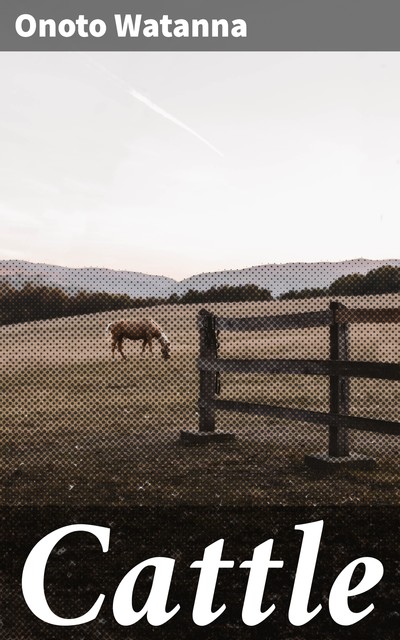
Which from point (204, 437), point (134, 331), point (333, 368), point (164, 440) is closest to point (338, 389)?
point (333, 368)

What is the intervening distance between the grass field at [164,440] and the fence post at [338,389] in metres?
→ 0.45

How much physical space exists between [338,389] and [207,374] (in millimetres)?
3011

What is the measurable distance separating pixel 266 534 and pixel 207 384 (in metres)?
5.79

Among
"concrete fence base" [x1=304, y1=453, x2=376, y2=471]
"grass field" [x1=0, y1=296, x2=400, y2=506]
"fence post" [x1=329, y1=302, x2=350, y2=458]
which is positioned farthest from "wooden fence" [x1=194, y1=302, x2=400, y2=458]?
"grass field" [x1=0, y1=296, x2=400, y2=506]

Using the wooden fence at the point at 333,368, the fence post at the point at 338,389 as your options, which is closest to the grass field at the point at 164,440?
the fence post at the point at 338,389

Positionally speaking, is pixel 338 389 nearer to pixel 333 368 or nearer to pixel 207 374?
pixel 333 368

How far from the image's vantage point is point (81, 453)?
38.6 feet

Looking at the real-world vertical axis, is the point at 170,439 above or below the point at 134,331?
below

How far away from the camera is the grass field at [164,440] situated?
9023 millimetres

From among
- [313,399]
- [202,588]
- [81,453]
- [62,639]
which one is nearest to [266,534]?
[202,588]

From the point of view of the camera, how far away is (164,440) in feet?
41.9

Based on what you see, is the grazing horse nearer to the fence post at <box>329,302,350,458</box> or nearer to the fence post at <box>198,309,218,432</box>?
the fence post at <box>198,309,218,432</box>

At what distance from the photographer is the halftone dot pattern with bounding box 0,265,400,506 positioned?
9.02 metres

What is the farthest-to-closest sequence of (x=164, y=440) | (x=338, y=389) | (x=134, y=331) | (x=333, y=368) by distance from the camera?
(x=134, y=331) → (x=164, y=440) → (x=338, y=389) → (x=333, y=368)
